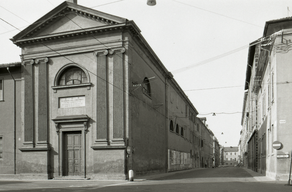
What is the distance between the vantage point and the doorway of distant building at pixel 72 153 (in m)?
24.5

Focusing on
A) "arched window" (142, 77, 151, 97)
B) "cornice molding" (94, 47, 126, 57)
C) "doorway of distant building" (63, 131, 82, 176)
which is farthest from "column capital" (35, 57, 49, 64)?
"arched window" (142, 77, 151, 97)

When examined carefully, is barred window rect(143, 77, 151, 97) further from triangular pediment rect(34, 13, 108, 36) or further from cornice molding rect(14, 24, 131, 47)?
triangular pediment rect(34, 13, 108, 36)

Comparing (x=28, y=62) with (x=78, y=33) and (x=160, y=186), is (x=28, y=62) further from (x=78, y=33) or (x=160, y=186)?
(x=160, y=186)

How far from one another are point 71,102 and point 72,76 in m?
1.97

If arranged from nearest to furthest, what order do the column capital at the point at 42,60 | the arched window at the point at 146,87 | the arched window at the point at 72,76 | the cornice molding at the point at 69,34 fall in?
the cornice molding at the point at 69,34 → the arched window at the point at 72,76 → the column capital at the point at 42,60 → the arched window at the point at 146,87

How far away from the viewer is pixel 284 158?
65.5 ft

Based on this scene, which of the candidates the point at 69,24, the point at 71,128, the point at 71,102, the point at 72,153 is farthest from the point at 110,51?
the point at 72,153

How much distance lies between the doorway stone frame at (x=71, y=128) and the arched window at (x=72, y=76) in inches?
103

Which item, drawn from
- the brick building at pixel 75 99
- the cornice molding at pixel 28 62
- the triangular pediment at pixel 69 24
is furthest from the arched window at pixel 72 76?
the triangular pediment at pixel 69 24

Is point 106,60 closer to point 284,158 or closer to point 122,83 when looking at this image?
point 122,83

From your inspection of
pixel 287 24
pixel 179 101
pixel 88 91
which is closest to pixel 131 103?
pixel 88 91

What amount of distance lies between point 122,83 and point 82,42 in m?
4.40

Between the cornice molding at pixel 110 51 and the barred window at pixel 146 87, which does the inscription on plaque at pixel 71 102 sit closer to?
the cornice molding at pixel 110 51

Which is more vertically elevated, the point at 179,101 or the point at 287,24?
the point at 287,24
